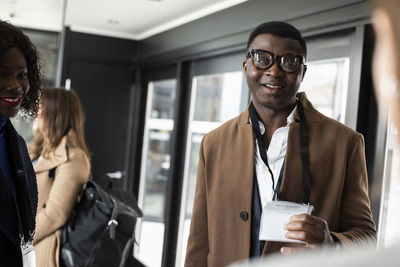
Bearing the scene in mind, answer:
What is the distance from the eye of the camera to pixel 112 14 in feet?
13.8

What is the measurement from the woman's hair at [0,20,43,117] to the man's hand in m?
0.99

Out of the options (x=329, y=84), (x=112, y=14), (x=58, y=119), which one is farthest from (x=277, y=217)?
(x=112, y=14)

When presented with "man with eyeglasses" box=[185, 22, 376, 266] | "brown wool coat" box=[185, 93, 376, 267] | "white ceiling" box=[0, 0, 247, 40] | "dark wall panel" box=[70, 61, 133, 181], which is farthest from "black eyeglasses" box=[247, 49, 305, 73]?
"dark wall panel" box=[70, 61, 133, 181]

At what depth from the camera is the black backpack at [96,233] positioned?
7.45ft

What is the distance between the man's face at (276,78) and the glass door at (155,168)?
119 inches

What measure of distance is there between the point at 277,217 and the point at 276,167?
0.24 meters

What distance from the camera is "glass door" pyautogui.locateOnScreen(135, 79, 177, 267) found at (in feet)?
15.3

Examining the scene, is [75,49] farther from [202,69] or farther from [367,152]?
[367,152]

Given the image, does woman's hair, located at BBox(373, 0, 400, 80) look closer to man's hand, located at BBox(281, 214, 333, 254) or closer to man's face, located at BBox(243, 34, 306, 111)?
man's hand, located at BBox(281, 214, 333, 254)

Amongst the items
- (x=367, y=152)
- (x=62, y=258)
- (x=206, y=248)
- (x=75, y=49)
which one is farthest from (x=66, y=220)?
(x=75, y=49)

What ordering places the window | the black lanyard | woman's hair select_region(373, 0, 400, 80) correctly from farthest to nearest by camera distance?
the window
the black lanyard
woman's hair select_region(373, 0, 400, 80)

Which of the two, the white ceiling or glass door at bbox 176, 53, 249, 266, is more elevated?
the white ceiling

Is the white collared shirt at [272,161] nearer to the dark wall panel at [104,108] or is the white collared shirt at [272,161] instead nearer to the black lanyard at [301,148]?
the black lanyard at [301,148]

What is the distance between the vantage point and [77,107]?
2.53 m
